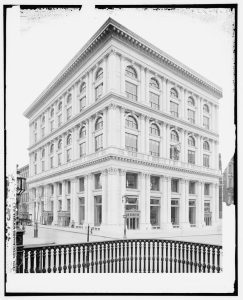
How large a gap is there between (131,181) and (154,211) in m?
1.08

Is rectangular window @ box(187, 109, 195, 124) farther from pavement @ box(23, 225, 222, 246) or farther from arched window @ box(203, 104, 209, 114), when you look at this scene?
pavement @ box(23, 225, 222, 246)

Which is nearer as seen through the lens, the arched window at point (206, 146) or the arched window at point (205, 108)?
the arched window at point (206, 146)

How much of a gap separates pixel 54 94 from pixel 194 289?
6.01 meters

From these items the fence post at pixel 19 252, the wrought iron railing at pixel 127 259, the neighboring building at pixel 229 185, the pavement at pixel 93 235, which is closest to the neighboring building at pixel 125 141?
the pavement at pixel 93 235

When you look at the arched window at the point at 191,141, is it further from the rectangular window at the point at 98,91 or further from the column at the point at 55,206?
the column at the point at 55,206

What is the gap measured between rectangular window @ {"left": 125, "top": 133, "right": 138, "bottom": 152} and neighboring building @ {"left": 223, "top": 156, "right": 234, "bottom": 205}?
2760mm

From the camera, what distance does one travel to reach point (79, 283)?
6.77 metres

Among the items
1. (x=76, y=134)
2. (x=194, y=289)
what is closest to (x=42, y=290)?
(x=194, y=289)

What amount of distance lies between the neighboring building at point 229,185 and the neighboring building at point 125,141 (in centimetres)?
53

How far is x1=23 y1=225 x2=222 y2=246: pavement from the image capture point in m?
→ 7.13

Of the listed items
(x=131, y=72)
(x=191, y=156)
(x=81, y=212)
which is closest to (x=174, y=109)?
(x=191, y=156)

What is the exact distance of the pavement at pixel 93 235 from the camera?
713 cm

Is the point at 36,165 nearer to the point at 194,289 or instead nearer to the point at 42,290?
the point at 42,290
